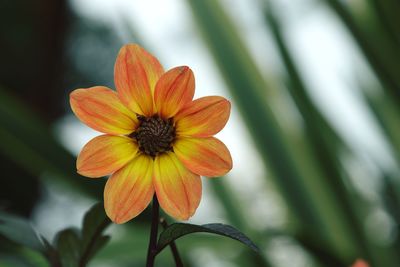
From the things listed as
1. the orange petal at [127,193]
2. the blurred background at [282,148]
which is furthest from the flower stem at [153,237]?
the blurred background at [282,148]

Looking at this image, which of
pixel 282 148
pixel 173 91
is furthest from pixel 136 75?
pixel 282 148

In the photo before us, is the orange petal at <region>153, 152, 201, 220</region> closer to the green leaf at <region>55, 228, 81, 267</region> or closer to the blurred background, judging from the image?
the green leaf at <region>55, 228, 81, 267</region>

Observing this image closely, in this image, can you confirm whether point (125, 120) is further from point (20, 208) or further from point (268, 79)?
point (20, 208)

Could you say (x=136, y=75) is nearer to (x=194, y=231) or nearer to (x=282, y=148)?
(x=194, y=231)

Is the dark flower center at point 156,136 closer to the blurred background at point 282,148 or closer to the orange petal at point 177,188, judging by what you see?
the orange petal at point 177,188

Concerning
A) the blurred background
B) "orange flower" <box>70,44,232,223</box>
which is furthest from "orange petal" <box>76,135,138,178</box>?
the blurred background

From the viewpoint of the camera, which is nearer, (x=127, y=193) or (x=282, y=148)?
(x=127, y=193)

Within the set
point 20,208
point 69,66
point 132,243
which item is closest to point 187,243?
point 132,243
